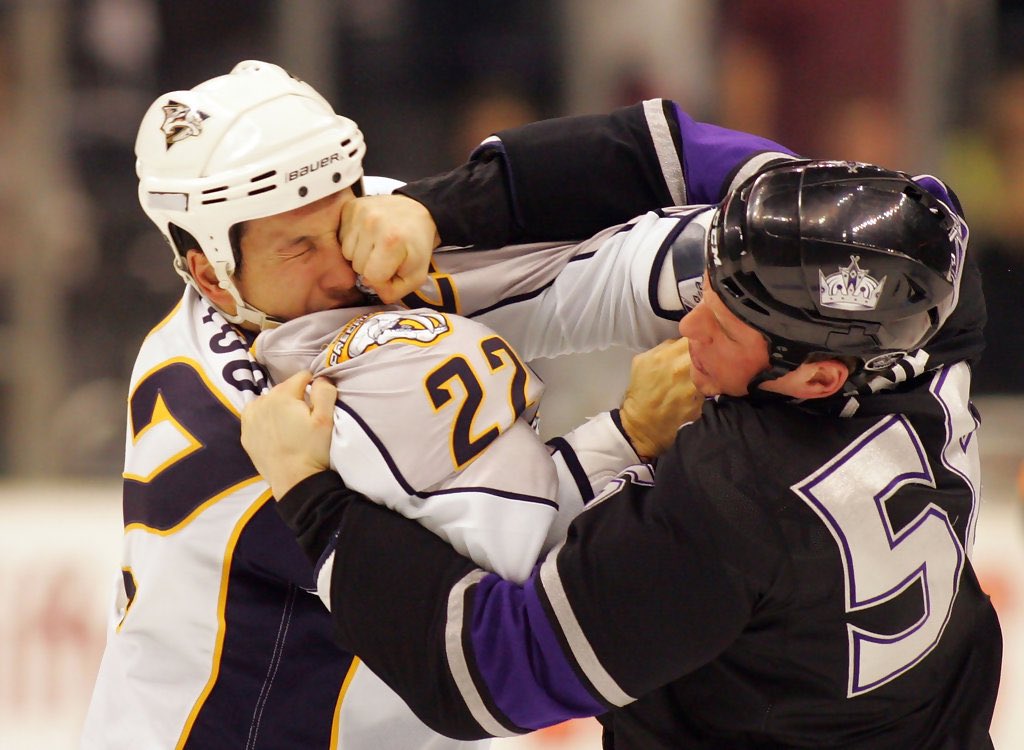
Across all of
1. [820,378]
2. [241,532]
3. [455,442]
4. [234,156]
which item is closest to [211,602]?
[241,532]

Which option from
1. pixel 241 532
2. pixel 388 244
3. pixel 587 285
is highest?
pixel 388 244

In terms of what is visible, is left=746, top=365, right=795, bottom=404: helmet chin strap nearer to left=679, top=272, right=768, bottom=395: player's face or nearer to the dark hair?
left=679, top=272, right=768, bottom=395: player's face

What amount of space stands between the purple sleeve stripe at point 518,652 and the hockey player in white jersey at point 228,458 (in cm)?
25

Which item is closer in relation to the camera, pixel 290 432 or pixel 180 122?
pixel 290 432

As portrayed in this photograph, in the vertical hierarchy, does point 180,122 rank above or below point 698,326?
above

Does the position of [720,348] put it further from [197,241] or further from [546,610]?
[197,241]

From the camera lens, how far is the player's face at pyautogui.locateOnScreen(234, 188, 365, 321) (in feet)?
5.89

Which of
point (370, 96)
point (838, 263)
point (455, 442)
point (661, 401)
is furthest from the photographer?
point (370, 96)

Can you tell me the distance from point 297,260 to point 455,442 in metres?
0.38

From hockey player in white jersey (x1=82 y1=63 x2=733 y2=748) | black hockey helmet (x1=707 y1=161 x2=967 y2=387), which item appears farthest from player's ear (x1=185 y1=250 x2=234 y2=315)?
black hockey helmet (x1=707 y1=161 x2=967 y2=387)

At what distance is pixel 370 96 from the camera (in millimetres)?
4676

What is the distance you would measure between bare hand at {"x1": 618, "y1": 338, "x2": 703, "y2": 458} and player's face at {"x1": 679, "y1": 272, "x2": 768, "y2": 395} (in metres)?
0.10

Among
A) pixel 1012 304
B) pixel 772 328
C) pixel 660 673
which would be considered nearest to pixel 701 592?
pixel 660 673

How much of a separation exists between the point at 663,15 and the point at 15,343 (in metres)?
2.44
